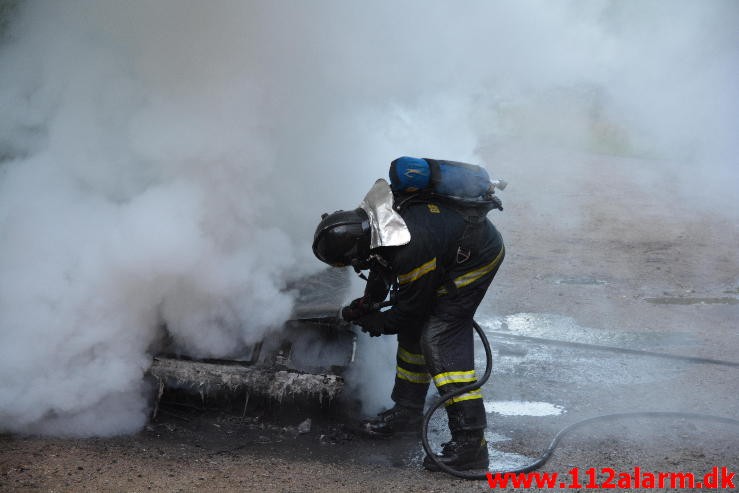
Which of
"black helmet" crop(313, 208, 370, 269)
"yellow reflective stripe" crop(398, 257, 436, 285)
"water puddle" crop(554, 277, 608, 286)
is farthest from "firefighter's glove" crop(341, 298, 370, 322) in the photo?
"water puddle" crop(554, 277, 608, 286)

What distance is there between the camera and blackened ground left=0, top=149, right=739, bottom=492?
9.98 feet

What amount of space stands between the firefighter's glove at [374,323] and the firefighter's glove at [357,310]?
0.02 metres

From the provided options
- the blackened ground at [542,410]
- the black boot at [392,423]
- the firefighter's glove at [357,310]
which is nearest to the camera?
the blackened ground at [542,410]

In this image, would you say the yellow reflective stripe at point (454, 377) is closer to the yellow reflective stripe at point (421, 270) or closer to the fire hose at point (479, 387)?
the fire hose at point (479, 387)

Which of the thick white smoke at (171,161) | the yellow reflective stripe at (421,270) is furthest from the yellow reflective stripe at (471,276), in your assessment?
the thick white smoke at (171,161)

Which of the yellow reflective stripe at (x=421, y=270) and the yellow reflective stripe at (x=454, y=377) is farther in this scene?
the yellow reflective stripe at (x=454, y=377)

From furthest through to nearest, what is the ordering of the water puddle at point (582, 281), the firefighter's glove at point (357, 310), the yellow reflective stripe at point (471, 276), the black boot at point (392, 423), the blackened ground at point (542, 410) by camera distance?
the water puddle at point (582, 281), the black boot at point (392, 423), the firefighter's glove at point (357, 310), the yellow reflective stripe at point (471, 276), the blackened ground at point (542, 410)

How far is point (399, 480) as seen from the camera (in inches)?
122

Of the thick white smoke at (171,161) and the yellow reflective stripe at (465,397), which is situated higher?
the thick white smoke at (171,161)

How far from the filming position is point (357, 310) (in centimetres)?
345

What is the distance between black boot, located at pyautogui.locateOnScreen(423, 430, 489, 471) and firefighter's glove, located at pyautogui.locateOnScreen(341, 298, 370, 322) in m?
0.74

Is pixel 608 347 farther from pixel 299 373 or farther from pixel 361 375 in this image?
pixel 299 373

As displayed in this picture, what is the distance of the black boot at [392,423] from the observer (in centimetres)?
354

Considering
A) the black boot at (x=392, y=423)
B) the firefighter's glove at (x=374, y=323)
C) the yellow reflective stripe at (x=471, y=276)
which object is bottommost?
the black boot at (x=392, y=423)
